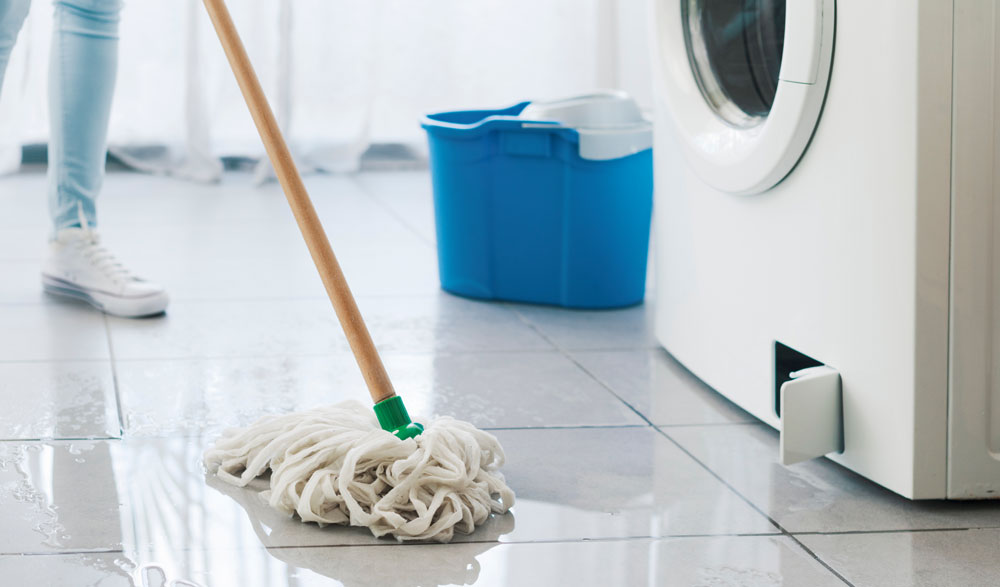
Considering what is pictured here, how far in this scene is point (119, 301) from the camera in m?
1.57

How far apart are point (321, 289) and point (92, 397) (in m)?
0.61

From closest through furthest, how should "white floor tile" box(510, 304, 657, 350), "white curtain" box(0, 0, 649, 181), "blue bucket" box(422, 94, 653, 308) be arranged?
"white floor tile" box(510, 304, 657, 350) < "blue bucket" box(422, 94, 653, 308) < "white curtain" box(0, 0, 649, 181)

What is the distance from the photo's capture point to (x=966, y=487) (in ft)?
3.02

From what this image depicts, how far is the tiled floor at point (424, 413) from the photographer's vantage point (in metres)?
0.81

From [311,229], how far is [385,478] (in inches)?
9.8

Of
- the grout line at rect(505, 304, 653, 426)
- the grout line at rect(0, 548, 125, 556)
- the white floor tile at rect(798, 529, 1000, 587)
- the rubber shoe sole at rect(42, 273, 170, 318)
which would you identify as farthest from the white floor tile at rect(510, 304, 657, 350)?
the grout line at rect(0, 548, 125, 556)

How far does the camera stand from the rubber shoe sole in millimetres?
1561

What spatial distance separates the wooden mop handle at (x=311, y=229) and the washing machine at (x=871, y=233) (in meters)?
0.37

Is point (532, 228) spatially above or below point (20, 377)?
above

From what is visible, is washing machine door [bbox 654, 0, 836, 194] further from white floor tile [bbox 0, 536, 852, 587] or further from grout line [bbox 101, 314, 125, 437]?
grout line [bbox 101, 314, 125, 437]

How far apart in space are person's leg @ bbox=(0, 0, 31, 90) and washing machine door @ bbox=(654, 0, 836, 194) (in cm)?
82

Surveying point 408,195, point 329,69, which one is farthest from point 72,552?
point 329,69

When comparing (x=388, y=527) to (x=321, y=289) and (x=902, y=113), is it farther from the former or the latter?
(x=321, y=289)

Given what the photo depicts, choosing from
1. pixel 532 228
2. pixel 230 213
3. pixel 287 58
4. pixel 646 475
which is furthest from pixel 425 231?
pixel 646 475
